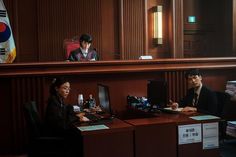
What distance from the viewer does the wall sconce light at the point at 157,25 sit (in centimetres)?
723

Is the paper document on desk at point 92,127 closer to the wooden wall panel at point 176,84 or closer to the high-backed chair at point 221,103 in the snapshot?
the high-backed chair at point 221,103

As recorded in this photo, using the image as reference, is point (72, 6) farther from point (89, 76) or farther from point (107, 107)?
point (107, 107)

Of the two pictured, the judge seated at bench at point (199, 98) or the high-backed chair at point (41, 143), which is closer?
the high-backed chair at point (41, 143)

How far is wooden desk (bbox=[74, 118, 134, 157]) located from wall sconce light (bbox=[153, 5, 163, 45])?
161 inches

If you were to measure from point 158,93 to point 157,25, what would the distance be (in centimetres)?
321

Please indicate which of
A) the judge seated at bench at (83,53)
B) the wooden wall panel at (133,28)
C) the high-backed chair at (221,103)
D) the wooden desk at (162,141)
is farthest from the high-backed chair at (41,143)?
the wooden wall panel at (133,28)

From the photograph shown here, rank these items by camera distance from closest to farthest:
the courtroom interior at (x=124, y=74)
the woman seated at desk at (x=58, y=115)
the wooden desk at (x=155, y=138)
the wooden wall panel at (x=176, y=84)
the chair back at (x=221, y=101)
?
the wooden desk at (x=155, y=138) → the courtroom interior at (x=124, y=74) → the woman seated at desk at (x=58, y=115) → the chair back at (x=221, y=101) → the wooden wall panel at (x=176, y=84)

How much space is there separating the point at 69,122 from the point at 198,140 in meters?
1.25

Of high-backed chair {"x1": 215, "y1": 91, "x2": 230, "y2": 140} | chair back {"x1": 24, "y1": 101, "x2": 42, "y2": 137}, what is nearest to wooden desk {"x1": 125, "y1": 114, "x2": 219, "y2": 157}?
high-backed chair {"x1": 215, "y1": 91, "x2": 230, "y2": 140}

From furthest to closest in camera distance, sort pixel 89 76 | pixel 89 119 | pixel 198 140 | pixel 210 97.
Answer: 1. pixel 89 76
2. pixel 210 97
3. pixel 89 119
4. pixel 198 140

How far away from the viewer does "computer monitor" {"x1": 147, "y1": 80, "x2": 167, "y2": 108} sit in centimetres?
419

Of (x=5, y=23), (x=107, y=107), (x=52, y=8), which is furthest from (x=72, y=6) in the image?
(x=107, y=107)

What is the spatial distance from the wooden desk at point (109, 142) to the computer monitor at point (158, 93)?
2.98 ft

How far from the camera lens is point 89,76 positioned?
5.04m
